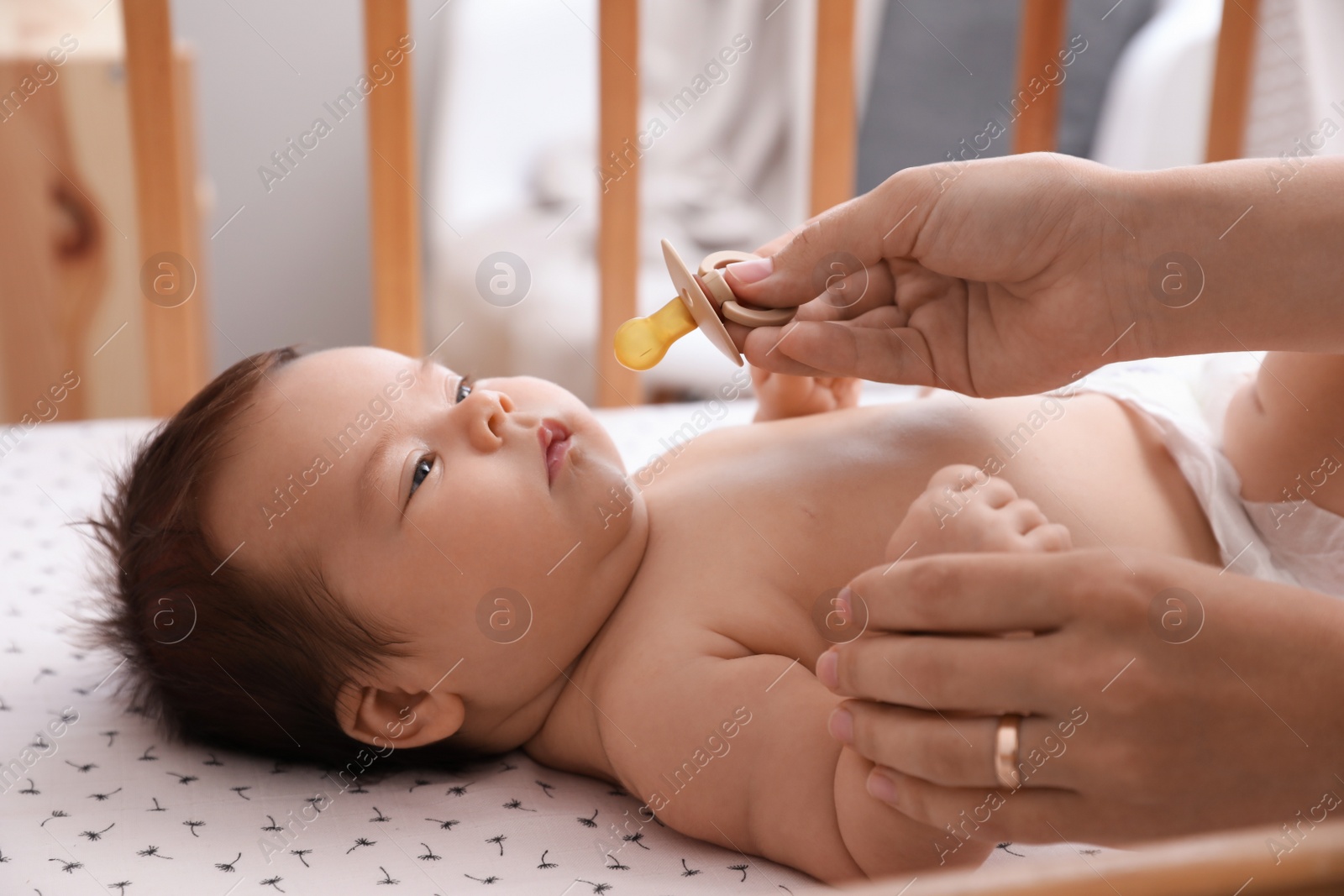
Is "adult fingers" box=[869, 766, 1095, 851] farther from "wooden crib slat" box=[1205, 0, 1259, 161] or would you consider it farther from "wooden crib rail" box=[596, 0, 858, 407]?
"wooden crib slat" box=[1205, 0, 1259, 161]

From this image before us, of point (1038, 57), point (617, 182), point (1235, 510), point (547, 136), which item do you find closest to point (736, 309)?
point (1235, 510)

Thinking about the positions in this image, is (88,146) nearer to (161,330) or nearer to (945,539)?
Result: (161,330)

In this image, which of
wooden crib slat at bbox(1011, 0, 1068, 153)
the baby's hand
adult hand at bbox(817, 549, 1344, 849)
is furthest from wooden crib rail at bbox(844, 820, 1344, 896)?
wooden crib slat at bbox(1011, 0, 1068, 153)

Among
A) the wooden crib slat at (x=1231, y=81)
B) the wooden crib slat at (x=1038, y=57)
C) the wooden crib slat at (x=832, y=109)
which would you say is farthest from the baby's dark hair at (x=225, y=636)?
the wooden crib slat at (x=1231, y=81)

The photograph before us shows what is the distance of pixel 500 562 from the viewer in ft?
2.66

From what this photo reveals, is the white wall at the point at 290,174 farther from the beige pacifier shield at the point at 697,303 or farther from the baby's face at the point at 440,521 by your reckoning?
the beige pacifier shield at the point at 697,303

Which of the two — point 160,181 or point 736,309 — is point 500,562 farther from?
point 160,181

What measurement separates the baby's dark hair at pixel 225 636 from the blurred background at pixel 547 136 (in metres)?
1.21

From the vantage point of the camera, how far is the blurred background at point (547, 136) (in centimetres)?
219

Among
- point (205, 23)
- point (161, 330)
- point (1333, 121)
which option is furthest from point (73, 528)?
point (205, 23)

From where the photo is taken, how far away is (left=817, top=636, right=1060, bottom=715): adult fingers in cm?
56

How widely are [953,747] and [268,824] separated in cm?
45

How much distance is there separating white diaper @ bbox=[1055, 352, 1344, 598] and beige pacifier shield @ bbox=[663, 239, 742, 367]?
1.13 feet

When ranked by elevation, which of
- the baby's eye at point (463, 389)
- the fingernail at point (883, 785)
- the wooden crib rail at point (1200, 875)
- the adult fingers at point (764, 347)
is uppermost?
the adult fingers at point (764, 347)
